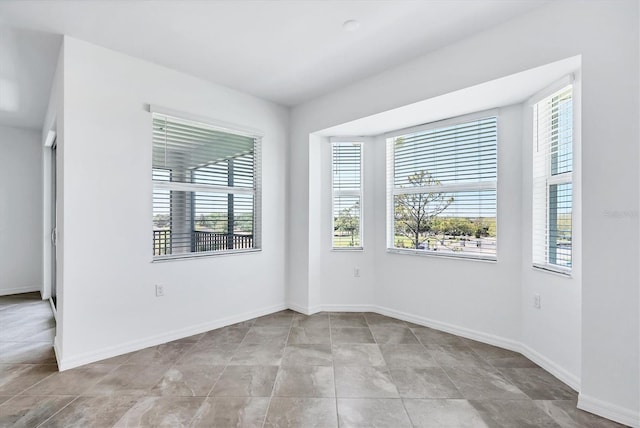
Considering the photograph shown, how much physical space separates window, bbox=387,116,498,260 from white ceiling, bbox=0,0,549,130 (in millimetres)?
1004

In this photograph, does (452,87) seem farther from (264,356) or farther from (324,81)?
(264,356)

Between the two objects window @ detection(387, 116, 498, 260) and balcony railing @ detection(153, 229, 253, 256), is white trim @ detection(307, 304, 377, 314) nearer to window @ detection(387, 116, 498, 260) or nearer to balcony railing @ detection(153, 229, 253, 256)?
window @ detection(387, 116, 498, 260)

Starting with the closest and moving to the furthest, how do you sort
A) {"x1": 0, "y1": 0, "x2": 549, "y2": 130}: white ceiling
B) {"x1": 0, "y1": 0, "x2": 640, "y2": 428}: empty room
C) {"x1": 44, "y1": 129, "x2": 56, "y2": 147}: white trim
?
{"x1": 0, "y1": 0, "x2": 640, "y2": 428}: empty room < {"x1": 0, "y1": 0, "x2": 549, "y2": 130}: white ceiling < {"x1": 44, "y1": 129, "x2": 56, "y2": 147}: white trim

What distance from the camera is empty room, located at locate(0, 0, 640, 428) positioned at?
75.7 inches

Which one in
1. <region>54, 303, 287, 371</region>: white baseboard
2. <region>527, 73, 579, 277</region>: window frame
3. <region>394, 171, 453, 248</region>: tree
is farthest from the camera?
<region>394, 171, 453, 248</region>: tree

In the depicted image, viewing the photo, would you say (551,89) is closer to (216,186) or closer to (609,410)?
(609,410)

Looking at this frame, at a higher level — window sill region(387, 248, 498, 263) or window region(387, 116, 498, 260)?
window region(387, 116, 498, 260)

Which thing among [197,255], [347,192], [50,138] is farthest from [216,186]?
[50,138]

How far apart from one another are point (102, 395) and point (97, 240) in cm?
122

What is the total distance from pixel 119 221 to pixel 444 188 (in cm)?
327

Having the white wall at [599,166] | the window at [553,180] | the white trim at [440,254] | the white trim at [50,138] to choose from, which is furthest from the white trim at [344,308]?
the white trim at [50,138]

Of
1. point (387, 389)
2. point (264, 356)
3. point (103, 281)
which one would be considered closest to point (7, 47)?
point (103, 281)

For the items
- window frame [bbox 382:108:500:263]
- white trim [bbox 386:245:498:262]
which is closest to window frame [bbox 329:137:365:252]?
window frame [bbox 382:108:500:263]

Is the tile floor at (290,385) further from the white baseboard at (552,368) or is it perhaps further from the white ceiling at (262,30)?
the white ceiling at (262,30)
